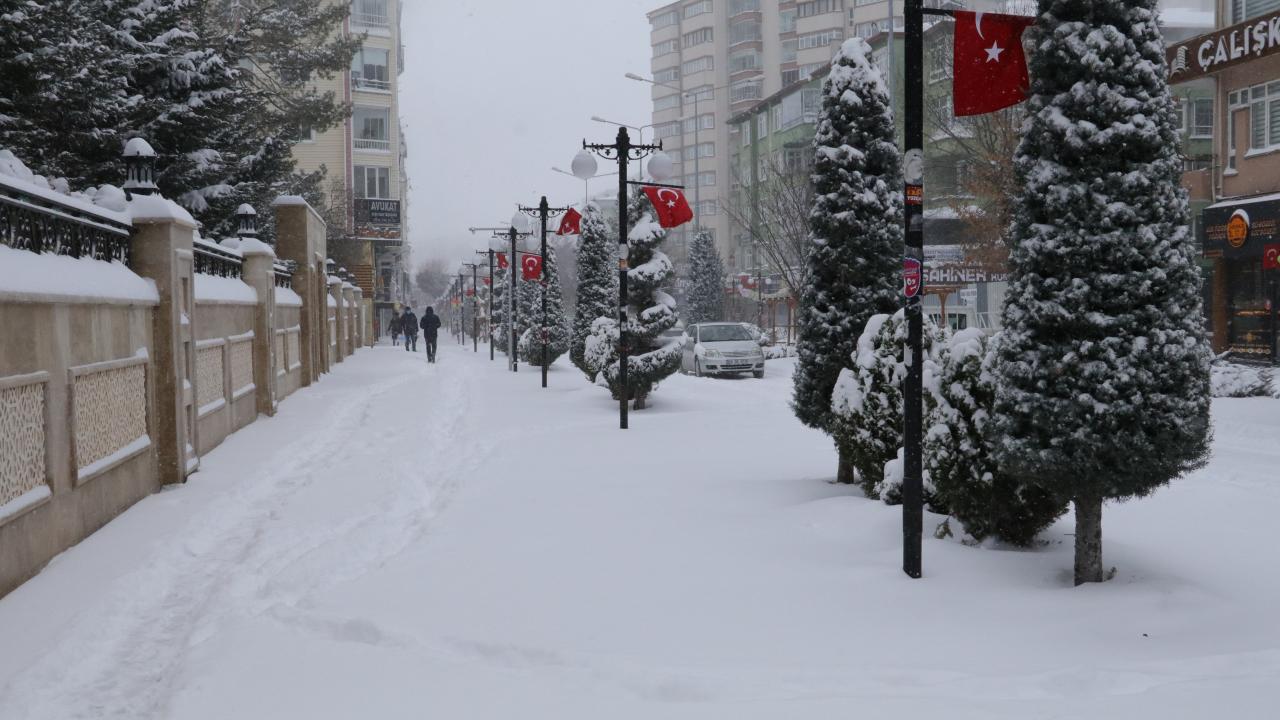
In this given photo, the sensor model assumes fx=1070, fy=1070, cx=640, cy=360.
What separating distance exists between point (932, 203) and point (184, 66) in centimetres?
2647

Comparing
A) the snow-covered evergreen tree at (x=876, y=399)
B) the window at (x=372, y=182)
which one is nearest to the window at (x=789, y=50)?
the window at (x=372, y=182)

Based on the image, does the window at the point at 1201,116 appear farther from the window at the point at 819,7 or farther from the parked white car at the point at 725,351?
the window at the point at 819,7

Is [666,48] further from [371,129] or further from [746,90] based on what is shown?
[371,129]

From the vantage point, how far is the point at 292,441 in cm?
1444

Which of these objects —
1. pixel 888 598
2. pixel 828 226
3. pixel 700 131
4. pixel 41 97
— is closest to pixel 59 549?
pixel 888 598

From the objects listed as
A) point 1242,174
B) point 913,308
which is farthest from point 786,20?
point 913,308

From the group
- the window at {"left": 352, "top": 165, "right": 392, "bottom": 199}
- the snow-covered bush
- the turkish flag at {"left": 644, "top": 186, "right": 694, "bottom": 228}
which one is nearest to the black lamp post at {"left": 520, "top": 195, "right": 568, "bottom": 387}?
the turkish flag at {"left": 644, "top": 186, "right": 694, "bottom": 228}

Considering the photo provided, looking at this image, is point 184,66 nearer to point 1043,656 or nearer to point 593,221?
point 593,221

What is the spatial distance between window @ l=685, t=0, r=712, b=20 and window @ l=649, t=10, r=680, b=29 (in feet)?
7.40

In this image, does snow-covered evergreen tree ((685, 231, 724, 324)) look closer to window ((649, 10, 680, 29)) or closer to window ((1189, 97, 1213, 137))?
window ((1189, 97, 1213, 137))

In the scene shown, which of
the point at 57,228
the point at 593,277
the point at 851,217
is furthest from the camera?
the point at 593,277

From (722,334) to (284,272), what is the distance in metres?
13.0

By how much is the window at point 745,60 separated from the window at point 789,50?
13.0 feet

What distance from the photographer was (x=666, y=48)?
10681cm
